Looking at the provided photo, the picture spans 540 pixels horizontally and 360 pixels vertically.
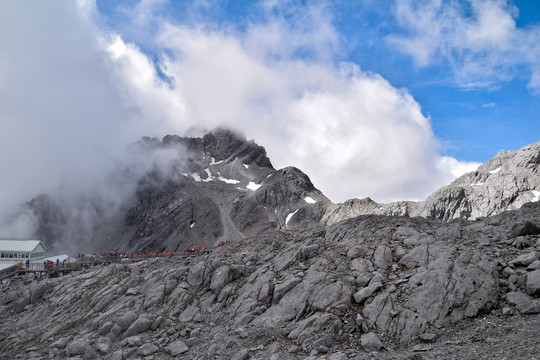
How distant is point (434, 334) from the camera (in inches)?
671

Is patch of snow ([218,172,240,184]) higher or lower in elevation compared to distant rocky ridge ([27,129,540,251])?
higher

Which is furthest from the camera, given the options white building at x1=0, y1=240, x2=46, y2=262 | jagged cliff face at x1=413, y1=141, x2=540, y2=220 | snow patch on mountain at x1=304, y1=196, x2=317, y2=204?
snow patch on mountain at x1=304, y1=196, x2=317, y2=204

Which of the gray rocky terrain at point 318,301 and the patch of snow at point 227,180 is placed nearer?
the gray rocky terrain at point 318,301

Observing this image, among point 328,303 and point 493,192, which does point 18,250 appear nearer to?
point 328,303

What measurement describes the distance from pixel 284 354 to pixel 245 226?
115692 mm

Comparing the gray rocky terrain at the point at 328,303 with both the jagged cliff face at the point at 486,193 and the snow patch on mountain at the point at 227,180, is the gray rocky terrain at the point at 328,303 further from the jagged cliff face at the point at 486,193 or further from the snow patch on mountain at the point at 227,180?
the snow patch on mountain at the point at 227,180

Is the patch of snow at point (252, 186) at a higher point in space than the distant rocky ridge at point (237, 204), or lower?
higher

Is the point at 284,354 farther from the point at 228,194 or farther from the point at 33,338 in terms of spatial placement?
the point at 228,194

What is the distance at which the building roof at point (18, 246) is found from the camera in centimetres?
7931

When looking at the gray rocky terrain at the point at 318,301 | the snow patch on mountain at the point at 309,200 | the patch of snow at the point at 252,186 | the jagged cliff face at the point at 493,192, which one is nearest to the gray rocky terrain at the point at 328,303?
the gray rocky terrain at the point at 318,301

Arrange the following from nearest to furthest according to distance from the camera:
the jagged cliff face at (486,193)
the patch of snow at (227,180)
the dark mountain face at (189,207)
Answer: the jagged cliff face at (486,193) → the dark mountain face at (189,207) → the patch of snow at (227,180)

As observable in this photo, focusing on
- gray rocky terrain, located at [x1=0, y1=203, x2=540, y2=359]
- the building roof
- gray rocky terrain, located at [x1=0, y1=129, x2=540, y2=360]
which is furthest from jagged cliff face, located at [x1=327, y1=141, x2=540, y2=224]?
the building roof

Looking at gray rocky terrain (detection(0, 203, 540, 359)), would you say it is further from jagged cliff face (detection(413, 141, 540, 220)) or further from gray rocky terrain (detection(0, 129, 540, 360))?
jagged cliff face (detection(413, 141, 540, 220))

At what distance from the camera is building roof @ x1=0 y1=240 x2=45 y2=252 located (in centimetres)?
7931
